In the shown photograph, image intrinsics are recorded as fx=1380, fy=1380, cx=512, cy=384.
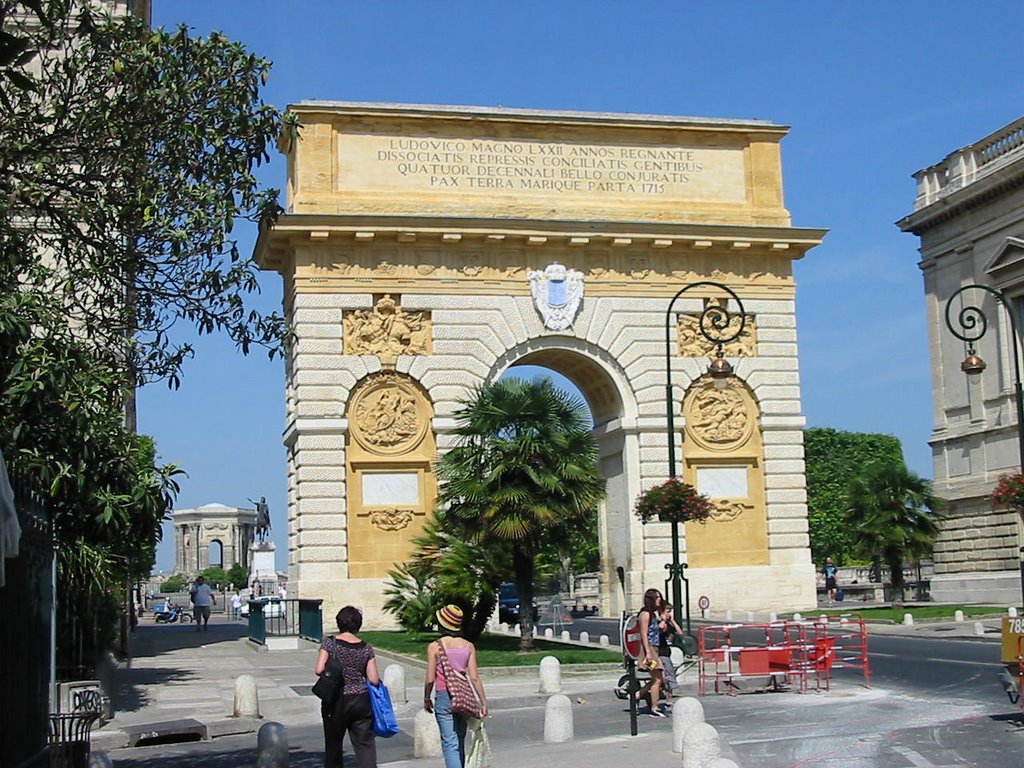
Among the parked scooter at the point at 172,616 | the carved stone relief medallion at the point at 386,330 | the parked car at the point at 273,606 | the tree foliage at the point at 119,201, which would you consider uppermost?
the carved stone relief medallion at the point at 386,330

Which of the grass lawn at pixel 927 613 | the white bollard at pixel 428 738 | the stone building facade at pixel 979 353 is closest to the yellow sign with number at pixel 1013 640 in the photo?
the white bollard at pixel 428 738

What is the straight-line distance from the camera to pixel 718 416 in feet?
127

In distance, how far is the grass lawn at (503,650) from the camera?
78.7 ft

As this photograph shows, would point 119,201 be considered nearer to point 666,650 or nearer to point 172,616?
point 666,650

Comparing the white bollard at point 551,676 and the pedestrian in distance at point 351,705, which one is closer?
the pedestrian in distance at point 351,705

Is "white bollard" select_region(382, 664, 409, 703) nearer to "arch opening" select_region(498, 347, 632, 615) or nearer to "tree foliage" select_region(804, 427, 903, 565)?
"arch opening" select_region(498, 347, 632, 615)

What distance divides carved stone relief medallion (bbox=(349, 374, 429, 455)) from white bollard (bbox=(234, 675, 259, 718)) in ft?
57.6

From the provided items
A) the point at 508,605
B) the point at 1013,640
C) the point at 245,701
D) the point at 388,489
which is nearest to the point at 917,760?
the point at 1013,640

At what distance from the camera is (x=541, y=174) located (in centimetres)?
3806

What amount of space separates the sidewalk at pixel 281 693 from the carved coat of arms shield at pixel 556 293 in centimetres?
1112

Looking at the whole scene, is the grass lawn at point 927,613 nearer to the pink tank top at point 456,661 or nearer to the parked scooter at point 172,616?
the pink tank top at point 456,661

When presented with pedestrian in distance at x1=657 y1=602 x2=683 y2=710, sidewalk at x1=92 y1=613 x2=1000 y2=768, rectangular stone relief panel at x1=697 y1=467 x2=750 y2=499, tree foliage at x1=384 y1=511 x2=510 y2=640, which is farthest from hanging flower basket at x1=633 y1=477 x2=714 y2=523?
rectangular stone relief panel at x1=697 y1=467 x2=750 y2=499

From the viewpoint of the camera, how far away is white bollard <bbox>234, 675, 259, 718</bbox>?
1861 centimetres

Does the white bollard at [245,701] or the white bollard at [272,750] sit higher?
the white bollard at [272,750]
